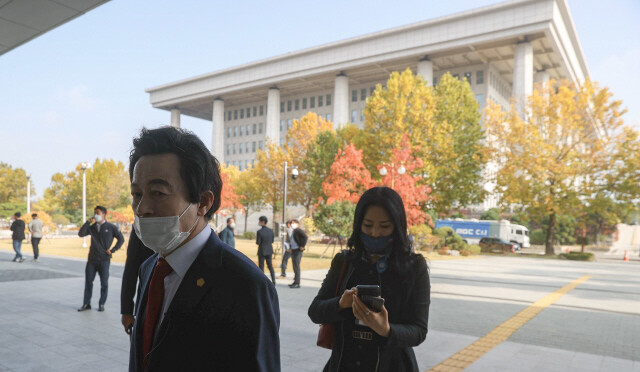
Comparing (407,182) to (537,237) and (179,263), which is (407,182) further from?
(537,237)

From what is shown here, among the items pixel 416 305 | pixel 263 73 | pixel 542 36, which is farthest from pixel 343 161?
pixel 263 73

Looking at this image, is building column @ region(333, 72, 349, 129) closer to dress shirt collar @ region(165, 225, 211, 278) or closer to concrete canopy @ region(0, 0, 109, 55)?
concrete canopy @ region(0, 0, 109, 55)

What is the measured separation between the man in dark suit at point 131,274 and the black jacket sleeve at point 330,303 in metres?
2.50

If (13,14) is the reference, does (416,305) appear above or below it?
below

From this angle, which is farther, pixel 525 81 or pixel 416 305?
pixel 525 81

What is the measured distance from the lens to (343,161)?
2717 centimetres

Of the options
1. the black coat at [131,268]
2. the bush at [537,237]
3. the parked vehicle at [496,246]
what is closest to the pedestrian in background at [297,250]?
the black coat at [131,268]

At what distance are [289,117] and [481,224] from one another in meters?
42.4

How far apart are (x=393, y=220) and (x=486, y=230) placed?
39.6 metres

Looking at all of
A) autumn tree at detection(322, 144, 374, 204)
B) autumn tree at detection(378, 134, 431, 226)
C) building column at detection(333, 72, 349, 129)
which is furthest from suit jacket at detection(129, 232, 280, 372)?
building column at detection(333, 72, 349, 129)

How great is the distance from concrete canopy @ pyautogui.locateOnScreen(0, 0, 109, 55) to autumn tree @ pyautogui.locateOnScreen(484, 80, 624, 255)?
97.4ft

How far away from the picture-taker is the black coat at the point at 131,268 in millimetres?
4531

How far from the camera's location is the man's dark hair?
160cm

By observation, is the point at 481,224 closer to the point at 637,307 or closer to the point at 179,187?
the point at 637,307
